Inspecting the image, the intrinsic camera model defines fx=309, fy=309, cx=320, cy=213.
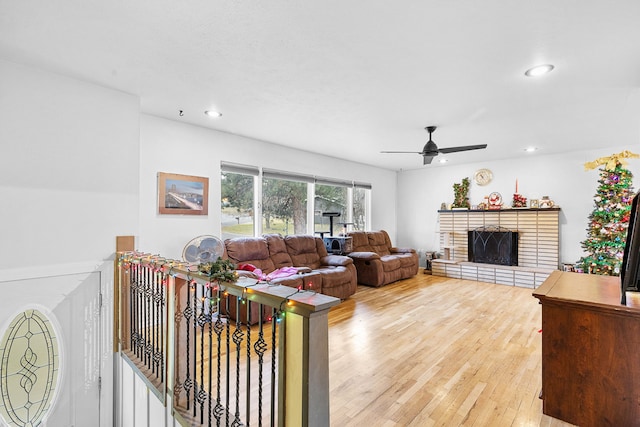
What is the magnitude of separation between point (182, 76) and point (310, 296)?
236 centimetres

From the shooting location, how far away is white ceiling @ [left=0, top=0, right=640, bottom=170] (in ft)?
5.83

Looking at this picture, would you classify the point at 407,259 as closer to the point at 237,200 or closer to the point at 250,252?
the point at 250,252

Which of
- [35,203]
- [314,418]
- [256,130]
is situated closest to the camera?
[314,418]

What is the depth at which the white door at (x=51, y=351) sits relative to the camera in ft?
7.67

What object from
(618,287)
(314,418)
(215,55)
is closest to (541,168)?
(618,287)

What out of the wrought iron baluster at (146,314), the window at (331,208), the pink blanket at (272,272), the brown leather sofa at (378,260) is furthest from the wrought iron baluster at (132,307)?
the brown leather sofa at (378,260)

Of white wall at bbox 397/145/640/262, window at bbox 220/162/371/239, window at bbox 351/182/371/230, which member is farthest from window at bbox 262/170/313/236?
white wall at bbox 397/145/640/262

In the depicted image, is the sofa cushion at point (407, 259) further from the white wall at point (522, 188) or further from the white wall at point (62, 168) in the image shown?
the white wall at point (62, 168)

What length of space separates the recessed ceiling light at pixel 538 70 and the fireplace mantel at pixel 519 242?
415cm

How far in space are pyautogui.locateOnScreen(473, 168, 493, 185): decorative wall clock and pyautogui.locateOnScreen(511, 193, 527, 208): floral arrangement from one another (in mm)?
624

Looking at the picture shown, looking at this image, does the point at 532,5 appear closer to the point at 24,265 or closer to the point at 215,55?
the point at 215,55

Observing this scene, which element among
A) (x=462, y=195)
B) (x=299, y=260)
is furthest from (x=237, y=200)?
(x=462, y=195)

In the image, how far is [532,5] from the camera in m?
1.72

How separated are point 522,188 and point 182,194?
6219 millimetres
